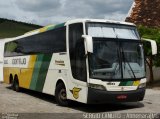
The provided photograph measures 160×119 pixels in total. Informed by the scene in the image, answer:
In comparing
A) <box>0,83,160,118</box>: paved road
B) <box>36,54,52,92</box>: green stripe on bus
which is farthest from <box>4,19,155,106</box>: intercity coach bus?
<box>36,54,52,92</box>: green stripe on bus

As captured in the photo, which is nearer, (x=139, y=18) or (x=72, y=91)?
(x=72, y=91)

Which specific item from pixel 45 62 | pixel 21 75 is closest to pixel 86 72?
pixel 45 62

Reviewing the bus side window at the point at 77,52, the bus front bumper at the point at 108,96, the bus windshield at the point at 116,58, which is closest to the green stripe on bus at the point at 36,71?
the bus side window at the point at 77,52

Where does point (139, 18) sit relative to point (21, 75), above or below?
above

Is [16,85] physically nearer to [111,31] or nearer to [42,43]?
[42,43]

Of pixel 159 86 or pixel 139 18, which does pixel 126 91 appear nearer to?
pixel 159 86

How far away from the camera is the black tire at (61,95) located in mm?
15789

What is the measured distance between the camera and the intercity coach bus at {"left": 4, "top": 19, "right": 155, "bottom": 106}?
13898 mm

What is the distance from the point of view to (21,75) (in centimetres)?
2217

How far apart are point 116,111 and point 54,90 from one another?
3343 millimetres

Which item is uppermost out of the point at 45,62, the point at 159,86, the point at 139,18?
the point at 139,18

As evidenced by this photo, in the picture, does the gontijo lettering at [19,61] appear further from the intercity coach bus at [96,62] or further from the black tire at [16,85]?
the intercity coach bus at [96,62]

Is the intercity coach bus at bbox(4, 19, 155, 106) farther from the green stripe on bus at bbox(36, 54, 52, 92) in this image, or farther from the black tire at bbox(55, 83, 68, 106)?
the green stripe on bus at bbox(36, 54, 52, 92)

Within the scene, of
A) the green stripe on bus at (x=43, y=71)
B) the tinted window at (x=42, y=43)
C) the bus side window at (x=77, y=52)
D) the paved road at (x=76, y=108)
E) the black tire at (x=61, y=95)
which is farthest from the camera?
the green stripe on bus at (x=43, y=71)
